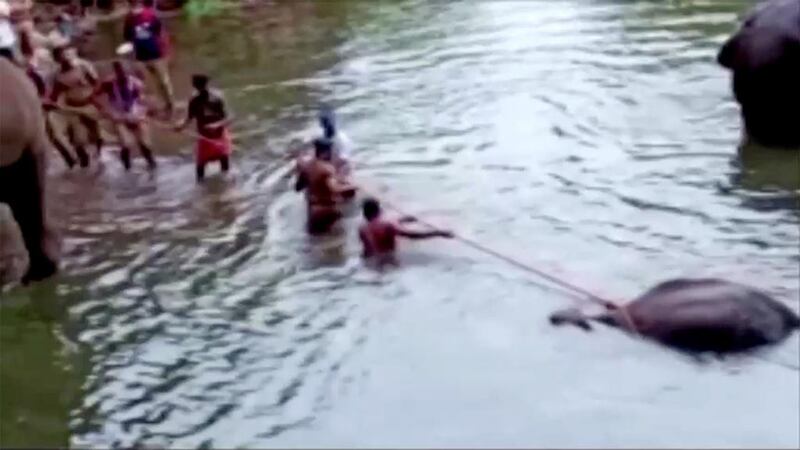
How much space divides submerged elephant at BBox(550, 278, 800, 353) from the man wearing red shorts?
5530 mm

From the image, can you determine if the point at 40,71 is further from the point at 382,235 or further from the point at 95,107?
the point at 382,235

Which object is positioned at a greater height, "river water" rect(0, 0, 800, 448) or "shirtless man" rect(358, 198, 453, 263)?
"shirtless man" rect(358, 198, 453, 263)

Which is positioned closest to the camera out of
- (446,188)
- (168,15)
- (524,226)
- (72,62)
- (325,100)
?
(524,226)

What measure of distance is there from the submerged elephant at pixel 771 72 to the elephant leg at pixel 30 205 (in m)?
6.42

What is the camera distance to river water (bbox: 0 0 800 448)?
1021cm

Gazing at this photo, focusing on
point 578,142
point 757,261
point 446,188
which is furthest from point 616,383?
point 578,142

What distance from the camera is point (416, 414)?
10.2 metres

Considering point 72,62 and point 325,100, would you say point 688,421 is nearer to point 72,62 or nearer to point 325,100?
point 72,62

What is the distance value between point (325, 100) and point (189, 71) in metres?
3.00

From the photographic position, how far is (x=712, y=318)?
10.6 metres

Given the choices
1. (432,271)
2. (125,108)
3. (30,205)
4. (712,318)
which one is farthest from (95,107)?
(712,318)

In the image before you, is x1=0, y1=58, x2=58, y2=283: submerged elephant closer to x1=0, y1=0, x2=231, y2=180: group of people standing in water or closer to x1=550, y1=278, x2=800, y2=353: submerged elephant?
x1=0, y1=0, x2=231, y2=180: group of people standing in water

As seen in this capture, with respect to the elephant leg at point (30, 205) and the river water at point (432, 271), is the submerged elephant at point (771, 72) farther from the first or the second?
the elephant leg at point (30, 205)

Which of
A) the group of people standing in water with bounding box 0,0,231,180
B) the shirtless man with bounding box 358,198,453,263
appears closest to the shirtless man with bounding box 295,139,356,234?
the shirtless man with bounding box 358,198,453,263
